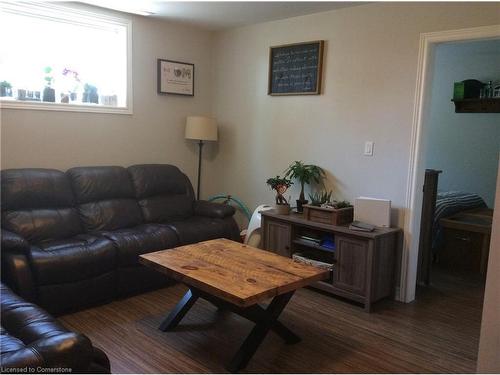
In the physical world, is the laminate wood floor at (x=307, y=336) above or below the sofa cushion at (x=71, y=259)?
below

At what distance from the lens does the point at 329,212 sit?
11.5ft

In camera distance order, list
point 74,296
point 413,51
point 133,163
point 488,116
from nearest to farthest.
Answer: point 74,296 < point 413,51 < point 133,163 < point 488,116

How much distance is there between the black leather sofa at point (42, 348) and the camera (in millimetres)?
1492

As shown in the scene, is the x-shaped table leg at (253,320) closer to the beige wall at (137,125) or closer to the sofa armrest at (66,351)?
the sofa armrest at (66,351)

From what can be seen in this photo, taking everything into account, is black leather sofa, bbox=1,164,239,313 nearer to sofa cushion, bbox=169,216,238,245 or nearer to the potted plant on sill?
sofa cushion, bbox=169,216,238,245

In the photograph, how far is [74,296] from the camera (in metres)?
3.02

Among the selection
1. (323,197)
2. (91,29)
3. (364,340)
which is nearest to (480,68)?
(323,197)

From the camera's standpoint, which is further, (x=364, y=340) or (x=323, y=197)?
(x=323, y=197)

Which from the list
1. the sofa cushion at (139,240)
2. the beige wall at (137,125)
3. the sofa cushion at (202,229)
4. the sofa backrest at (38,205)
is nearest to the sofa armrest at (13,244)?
the sofa backrest at (38,205)

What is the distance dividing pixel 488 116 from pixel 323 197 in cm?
331

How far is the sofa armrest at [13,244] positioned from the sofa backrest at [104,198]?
0.78m

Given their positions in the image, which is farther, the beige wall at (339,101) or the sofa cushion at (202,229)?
the sofa cushion at (202,229)

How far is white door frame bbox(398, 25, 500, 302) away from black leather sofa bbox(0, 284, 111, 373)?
2549mm

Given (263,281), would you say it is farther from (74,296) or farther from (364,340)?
(74,296)
